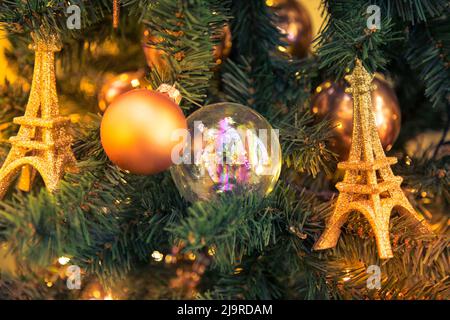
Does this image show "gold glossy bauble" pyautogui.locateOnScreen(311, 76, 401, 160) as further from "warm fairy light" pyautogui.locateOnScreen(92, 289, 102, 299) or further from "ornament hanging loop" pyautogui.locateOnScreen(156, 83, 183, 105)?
"warm fairy light" pyautogui.locateOnScreen(92, 289, 102, 299)

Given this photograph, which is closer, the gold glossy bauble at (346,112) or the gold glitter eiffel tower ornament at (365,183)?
the gold glitter eiffel tower ornament at (365,183)

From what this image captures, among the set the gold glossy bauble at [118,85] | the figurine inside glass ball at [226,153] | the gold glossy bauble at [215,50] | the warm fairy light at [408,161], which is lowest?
the warm fairy light at [408,161]

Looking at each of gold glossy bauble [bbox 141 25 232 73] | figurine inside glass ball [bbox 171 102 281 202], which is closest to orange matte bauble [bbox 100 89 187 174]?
figurine inside glass ball [bbox 171 102 281 202]

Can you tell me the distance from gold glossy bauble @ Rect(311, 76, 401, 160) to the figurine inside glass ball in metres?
0.16

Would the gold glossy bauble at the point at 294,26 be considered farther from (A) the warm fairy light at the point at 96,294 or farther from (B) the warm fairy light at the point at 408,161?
(A) the warm fairy light at the point at 96,294

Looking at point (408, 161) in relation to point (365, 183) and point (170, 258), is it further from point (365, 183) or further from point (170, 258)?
point (170, 258)

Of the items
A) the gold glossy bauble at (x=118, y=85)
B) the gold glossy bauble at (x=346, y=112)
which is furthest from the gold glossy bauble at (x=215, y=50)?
the gold glossy bauble at (x=346, y=112)

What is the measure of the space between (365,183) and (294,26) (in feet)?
0.85

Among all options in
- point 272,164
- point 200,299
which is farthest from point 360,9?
point 200,299

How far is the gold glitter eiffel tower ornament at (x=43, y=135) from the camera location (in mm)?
523

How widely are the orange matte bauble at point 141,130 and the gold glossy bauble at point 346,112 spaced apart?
230 mm

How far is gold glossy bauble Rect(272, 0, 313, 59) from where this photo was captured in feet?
2.36

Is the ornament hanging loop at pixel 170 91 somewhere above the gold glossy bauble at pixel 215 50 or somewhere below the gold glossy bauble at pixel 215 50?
below

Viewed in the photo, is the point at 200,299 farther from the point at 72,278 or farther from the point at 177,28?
the point at 177,28
